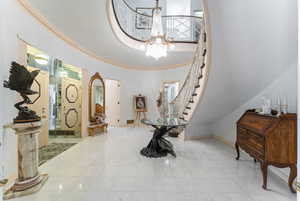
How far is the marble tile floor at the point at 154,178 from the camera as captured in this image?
162cm

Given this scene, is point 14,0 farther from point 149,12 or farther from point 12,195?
point 149,12

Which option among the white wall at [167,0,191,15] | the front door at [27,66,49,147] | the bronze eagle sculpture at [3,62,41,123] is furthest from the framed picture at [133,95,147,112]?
the white wall at [167,0,191,15]

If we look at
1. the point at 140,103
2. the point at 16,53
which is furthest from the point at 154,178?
the point at 140,103

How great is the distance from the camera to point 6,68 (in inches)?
67.7

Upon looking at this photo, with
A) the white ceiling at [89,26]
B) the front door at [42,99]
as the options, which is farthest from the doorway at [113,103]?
the front door at [42,99]

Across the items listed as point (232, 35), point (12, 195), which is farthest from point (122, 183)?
point (232, 35)

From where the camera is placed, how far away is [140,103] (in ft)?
19.2

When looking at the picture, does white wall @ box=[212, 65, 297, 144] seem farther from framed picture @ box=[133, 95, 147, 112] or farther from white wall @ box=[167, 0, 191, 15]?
white wall @ box=[167, 0, 191, 15]

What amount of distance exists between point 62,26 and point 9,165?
2.73 m

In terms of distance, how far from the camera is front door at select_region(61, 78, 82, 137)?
4148 mm

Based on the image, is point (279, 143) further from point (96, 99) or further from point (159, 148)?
point (96, 99)

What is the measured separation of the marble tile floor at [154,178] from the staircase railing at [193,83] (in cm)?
115

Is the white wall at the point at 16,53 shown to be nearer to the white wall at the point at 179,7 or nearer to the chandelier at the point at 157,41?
the chandelier at the point at 157,41

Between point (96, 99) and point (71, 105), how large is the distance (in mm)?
823
